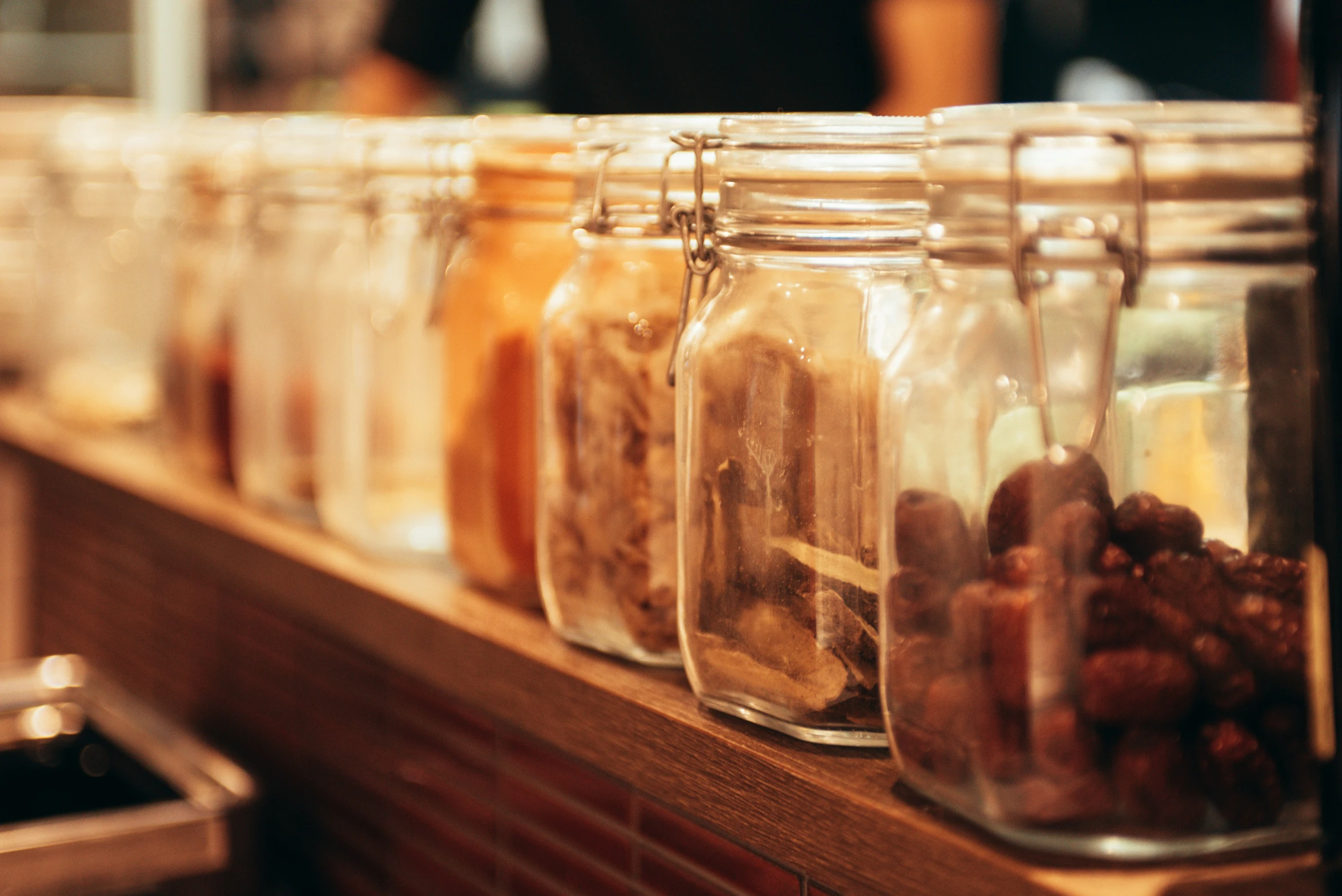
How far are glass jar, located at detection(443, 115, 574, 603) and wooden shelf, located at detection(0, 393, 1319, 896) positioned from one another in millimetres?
39

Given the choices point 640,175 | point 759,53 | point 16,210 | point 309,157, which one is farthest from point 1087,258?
point 16,210

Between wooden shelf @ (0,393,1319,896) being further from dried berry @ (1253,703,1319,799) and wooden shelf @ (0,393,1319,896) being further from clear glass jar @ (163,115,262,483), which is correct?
clear glass jar @ (163,115,262,483)

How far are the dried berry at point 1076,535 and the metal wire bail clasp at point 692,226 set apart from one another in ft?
0.79

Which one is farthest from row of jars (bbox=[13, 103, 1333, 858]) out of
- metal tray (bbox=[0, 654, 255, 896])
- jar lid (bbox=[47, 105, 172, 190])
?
jar lid (bbox=[47, 105, 172, 190])

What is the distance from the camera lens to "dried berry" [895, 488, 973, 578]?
0.50m

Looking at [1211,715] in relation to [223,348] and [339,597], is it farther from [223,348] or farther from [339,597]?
[223,348]

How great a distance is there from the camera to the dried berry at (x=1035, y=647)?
1.51ft

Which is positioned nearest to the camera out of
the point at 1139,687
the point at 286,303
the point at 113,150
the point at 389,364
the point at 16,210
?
the point at 1139,687

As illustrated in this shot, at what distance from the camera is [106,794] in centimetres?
118

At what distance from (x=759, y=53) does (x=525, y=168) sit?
2.63 feet

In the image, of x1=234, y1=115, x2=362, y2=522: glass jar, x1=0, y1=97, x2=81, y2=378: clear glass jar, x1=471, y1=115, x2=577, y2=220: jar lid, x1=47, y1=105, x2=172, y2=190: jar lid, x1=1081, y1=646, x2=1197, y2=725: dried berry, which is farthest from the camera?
x1=0, y1=97, x2=81, y2=378: clear glass jar

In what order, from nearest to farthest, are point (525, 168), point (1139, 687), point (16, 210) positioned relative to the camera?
point (1139, 687) < point (525, 168) < point (16, 210)

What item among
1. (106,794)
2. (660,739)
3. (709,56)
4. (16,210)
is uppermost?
(709,56)

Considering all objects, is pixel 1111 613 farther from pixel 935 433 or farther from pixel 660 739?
pixel 660 739
